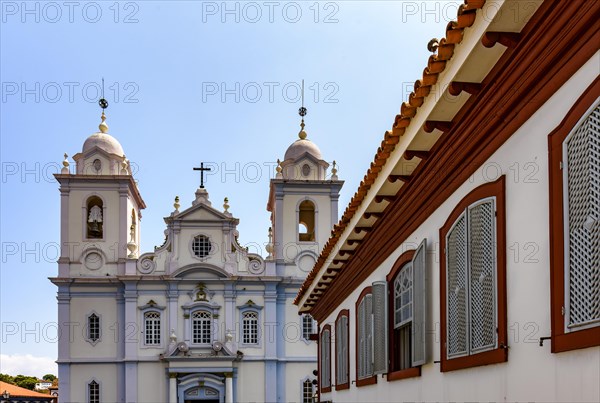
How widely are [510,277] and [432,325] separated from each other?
1963 mm

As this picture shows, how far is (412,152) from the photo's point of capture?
593cm

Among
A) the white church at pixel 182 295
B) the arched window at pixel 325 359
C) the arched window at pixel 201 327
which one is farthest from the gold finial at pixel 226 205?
the arched window at pixel 325 359

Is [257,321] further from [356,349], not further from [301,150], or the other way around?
[356,349]

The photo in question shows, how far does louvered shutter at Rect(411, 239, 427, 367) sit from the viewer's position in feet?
20.9

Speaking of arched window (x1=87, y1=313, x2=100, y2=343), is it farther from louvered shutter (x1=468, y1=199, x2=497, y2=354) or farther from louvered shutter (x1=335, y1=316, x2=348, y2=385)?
louvered shutter (x1=468, y1=199, x2=497, y2=354)

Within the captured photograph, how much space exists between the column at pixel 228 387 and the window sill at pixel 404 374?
24.8m

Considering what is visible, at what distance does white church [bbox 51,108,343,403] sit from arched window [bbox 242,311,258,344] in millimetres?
43

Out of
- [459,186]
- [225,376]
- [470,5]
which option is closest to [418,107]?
[459,186]

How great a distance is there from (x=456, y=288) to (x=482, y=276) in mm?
567

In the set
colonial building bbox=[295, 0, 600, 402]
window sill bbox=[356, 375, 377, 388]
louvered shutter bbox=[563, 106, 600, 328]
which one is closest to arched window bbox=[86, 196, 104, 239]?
window sill bbox=[356, 375, 377, 388]

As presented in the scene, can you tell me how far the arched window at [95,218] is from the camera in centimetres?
3400

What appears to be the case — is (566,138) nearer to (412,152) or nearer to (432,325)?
(412,152)

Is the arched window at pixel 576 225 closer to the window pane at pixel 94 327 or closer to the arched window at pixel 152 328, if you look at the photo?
the arched window at pixel 152 328

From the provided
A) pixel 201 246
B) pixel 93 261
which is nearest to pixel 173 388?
pixel 201 246
